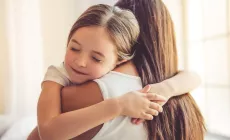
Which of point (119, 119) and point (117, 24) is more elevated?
point (117, 24)

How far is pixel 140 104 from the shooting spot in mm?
490

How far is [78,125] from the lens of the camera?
463mm

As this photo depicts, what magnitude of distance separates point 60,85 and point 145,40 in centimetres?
15

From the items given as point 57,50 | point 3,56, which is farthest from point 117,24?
point 3,56

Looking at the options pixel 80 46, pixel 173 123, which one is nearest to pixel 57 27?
pixel 80 46

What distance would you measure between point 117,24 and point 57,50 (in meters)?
0.16

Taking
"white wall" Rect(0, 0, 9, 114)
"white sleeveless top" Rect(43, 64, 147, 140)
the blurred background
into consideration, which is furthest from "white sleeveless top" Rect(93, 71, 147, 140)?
"white wall" Rect(0, 0, 9, 114)

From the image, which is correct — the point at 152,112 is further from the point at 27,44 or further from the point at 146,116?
the point at 27,44

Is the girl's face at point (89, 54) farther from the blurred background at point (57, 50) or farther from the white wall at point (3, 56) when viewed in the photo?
the white wall at point (3, 56)

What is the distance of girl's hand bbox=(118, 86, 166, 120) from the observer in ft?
1.57

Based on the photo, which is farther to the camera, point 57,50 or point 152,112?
point 57,50

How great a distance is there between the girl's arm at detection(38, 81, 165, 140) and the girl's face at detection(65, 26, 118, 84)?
0.03 metres

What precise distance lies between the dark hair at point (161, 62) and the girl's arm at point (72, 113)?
5 centimetres

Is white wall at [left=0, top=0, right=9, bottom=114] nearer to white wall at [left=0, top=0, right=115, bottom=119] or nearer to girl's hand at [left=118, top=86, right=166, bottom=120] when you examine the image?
white wall at [left=0, top=0, right=115, bottom=119]
